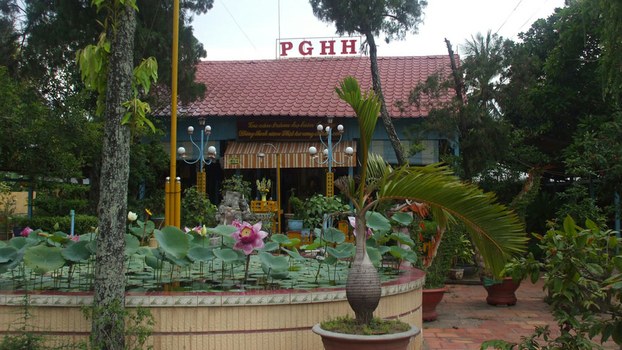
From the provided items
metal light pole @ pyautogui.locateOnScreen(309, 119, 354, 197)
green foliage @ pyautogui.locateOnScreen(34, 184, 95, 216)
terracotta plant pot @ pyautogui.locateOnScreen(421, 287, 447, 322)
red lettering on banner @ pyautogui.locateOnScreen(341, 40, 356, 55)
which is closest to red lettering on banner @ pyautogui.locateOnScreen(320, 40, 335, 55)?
red lettering on banner @ pyautogui.locateOnScreen(341, 40, 356, 55)

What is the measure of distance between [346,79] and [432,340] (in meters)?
3.58

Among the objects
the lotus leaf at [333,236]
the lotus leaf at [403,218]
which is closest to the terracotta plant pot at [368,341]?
the lotus leaf at [333,236]

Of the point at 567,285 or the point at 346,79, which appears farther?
the point at 346,79

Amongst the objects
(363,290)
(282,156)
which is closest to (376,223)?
(363,290)

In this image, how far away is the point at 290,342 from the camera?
484 cm

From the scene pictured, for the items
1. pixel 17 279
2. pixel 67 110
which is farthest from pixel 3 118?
pixel 17 279

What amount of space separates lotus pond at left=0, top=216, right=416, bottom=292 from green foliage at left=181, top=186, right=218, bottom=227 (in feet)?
25.7

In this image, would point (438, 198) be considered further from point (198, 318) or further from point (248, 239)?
point (198, 318)

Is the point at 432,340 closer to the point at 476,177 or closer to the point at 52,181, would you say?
the point at 476,177

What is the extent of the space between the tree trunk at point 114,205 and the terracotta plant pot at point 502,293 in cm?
673

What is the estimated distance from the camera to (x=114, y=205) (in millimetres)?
4469

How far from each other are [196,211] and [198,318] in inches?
424

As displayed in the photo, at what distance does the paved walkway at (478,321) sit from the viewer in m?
7.26

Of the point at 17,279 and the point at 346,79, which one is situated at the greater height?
the point at 346,79
